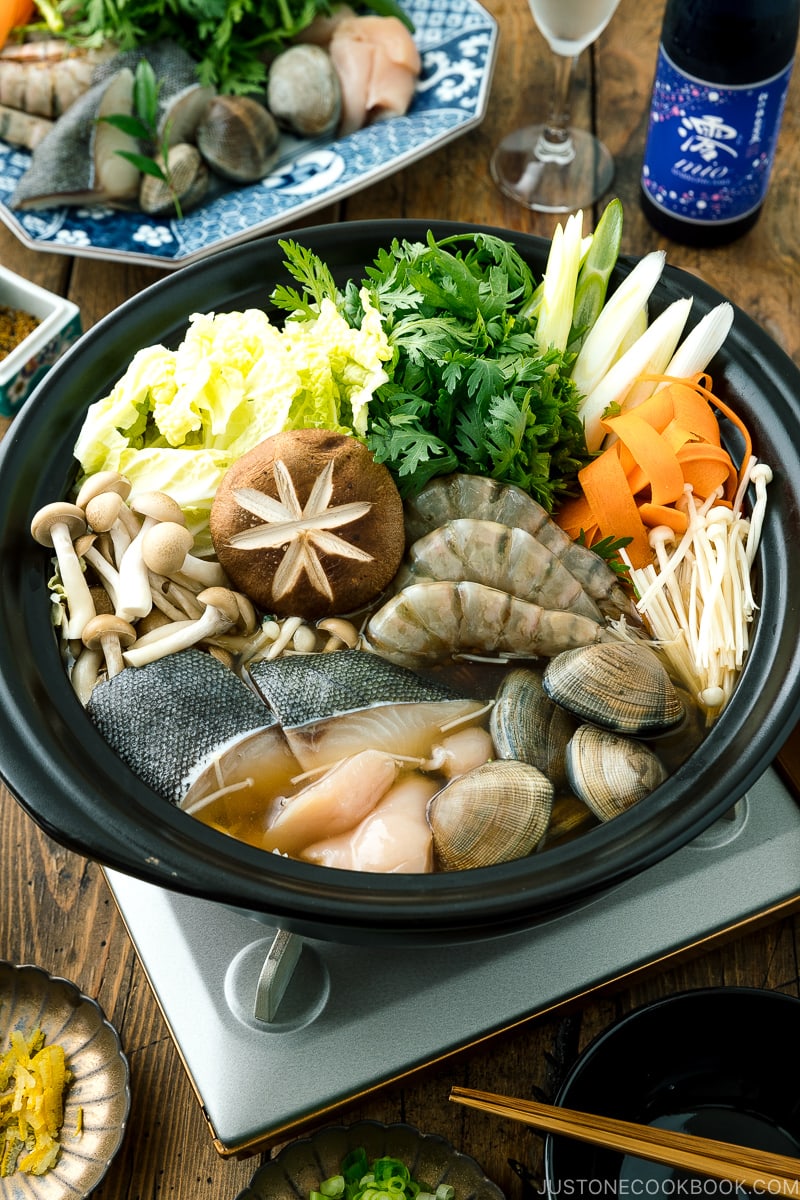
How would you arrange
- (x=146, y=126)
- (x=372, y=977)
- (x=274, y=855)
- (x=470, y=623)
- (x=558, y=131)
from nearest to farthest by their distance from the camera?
(x=274, y=855), (x=372, y=977), (x=470, y=623), (x=146, y=126), (x=558, y=131)

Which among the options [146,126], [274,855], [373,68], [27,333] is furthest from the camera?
[373,68]

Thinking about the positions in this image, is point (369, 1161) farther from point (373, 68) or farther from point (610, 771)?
point (373, 68)

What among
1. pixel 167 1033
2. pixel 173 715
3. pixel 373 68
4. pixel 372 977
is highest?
pixel 373 68

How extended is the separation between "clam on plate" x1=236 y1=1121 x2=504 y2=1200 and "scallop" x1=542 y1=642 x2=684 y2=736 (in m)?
0.68

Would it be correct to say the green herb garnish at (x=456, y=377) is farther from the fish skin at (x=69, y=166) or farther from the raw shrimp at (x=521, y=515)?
the fish skin at (x=69, y=166)

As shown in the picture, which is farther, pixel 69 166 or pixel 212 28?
pixel 212 28

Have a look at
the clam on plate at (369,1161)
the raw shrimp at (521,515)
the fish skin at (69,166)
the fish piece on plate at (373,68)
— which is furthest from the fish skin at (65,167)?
the clam on plate at (369,1161)

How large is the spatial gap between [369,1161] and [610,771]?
0.70m

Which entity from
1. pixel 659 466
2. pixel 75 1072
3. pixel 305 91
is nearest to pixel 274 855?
pixel 75 1072

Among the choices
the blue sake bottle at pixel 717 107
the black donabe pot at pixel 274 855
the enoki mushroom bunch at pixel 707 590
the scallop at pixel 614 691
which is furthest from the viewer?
the blue sake bottle at pixel 717 107

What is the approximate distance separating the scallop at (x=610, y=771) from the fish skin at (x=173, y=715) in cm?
47

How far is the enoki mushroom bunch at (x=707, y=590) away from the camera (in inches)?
71.6

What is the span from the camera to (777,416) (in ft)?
6.30

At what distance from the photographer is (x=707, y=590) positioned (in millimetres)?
1888
